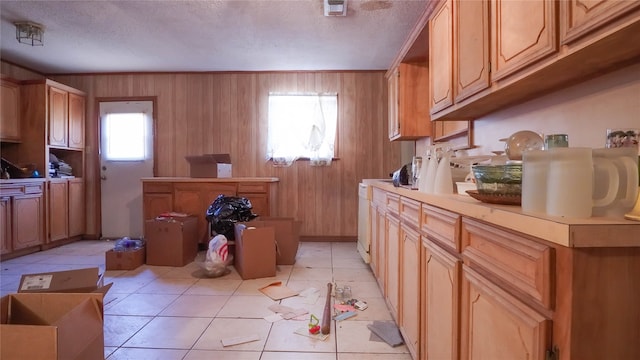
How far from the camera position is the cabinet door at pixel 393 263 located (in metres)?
1.86

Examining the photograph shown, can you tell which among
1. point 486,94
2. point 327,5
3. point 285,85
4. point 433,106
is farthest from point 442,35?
point 285,85

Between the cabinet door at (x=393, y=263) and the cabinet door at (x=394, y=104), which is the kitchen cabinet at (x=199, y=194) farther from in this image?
the cabinet door at (x=393, y=263)

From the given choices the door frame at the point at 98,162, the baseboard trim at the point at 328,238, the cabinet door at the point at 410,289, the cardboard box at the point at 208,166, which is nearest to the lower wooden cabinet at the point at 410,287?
the cabinet door at the point at 410,289

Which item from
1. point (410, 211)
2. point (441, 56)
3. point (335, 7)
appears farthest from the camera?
point (335, 7)

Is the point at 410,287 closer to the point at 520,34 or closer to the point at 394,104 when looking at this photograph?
the point at 520,34

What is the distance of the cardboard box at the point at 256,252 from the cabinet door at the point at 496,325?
207cm

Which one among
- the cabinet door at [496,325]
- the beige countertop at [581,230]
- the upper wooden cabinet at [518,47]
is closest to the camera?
the beige countertop at [581,230]

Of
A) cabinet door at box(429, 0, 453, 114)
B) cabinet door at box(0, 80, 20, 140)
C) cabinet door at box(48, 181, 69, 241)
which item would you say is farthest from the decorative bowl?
cabinet door at box(0, 80, 20, 140)

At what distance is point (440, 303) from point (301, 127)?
3.33 metres

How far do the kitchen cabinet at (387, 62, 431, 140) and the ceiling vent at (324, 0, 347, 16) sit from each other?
698mm

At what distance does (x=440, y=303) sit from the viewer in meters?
1.19

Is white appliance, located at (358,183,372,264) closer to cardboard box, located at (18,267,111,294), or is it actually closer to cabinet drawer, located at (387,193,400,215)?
cabinet drawer, located at (387,193,400,215)

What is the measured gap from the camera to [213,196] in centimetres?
370

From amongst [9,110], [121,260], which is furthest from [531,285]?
[9,110]
